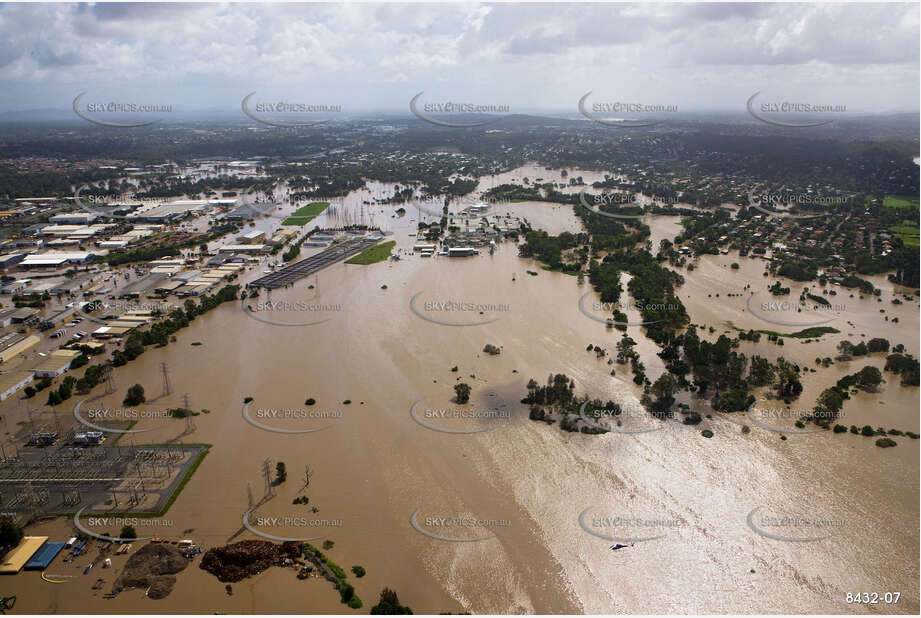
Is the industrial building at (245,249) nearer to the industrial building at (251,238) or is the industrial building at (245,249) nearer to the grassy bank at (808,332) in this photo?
the industrial building at (251,238)

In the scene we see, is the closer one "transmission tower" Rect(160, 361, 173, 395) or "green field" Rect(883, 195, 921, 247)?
"transmission tower" Rect(160, 361, 173, 395)

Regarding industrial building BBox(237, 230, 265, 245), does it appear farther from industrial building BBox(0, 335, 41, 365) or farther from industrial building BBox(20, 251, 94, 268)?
industrial building BBox(0, 335, 41, 365)

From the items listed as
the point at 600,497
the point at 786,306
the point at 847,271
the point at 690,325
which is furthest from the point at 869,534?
the point at 847,271

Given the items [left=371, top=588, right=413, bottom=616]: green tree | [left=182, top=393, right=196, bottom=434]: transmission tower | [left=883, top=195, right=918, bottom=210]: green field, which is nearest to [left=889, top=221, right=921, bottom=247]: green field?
[left=883, top=195, right=918, bottom=210]: green field

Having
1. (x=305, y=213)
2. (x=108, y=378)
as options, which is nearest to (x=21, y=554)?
(x=108, y=378)

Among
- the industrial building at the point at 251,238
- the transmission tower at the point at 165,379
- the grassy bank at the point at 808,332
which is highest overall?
the industrial building at the point at 251,238

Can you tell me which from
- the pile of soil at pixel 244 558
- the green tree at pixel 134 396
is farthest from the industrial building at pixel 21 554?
the green tree at pixel 134 396

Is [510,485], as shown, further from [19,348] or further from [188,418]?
[19,348]

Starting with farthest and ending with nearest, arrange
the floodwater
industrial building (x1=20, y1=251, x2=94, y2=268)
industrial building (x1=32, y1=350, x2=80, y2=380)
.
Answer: industrial building (x1=20, y1=251, x2=94, y2=268)
industrial building (x1=32, y1=350, x2=80, y2=380)
the floodwater
